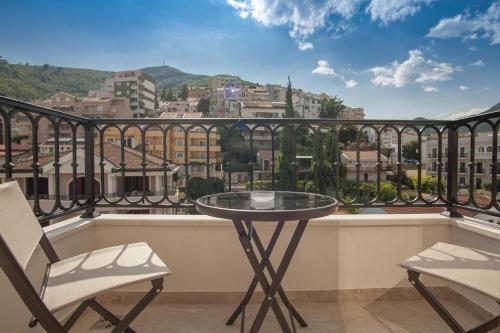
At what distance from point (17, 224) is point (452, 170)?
2677mm

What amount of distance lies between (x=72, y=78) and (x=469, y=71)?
77.8 m

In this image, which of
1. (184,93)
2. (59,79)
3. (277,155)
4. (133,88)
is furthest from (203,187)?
(133,88)

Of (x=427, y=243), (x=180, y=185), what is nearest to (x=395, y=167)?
(x=427, y=243)

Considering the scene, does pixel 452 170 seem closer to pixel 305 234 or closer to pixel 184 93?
pixel 305 234

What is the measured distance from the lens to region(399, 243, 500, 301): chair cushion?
1.13 meters

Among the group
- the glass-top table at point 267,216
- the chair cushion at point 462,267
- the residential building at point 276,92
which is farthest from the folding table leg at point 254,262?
the residential building at point 276,92

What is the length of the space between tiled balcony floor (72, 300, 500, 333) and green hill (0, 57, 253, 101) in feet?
50.6

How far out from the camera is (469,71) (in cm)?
5678

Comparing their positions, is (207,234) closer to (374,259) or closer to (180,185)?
(180,185)

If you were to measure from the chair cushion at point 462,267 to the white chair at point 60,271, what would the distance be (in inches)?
45.9

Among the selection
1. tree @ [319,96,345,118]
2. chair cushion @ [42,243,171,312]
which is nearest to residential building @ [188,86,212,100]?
tree @ [319,96,345,118]

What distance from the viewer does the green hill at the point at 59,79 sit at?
34344 millimetres

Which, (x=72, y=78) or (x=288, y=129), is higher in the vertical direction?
(x=72, y=78)

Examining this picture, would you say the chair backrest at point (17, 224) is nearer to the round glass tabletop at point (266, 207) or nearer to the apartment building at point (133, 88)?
the round glass tabletop at point (266, 207)
